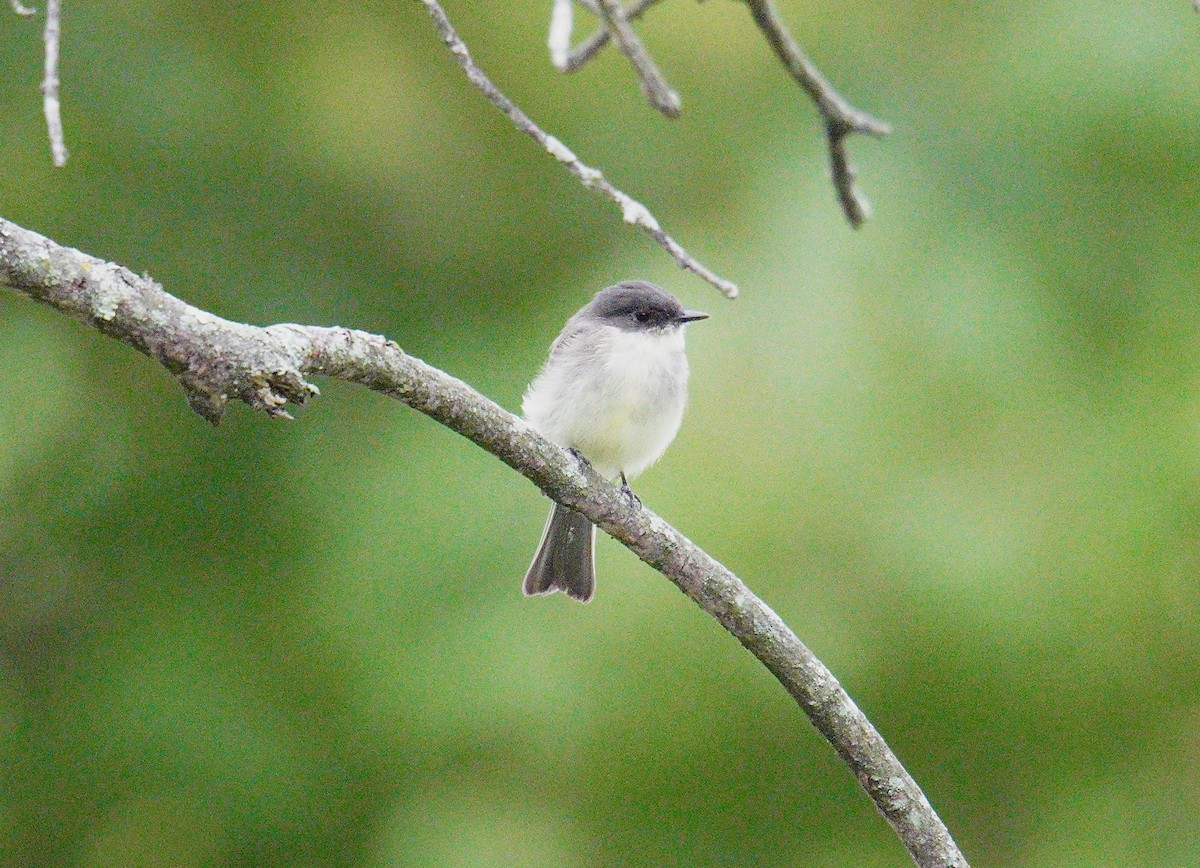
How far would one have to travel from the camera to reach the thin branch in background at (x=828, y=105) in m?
2.64

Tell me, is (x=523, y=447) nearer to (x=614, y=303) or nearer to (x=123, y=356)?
(x=614, y=303)

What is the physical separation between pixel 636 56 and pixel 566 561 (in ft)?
6.08

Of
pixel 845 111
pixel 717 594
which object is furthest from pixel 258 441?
pixel 717 594

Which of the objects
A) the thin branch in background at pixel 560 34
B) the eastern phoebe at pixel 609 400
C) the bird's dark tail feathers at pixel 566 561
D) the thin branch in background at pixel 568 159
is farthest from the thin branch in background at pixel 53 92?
the bird's dark tail feathers at pixel 566 561

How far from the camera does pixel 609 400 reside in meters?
3.71

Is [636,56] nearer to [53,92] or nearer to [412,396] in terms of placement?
[412,396]

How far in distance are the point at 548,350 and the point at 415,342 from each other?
26.2 inches

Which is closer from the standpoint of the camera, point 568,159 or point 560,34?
point 568,159

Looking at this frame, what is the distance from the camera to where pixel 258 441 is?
4918 millimetres

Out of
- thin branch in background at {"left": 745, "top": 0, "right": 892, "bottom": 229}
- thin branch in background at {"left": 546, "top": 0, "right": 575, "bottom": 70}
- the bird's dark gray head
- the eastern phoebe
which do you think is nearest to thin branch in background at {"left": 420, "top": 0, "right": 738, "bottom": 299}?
thin branch in background at {"left": 546, "top": 0, "right": 575, "bottom": 70}

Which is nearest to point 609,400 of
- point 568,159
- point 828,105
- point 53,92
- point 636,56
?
point 828,105

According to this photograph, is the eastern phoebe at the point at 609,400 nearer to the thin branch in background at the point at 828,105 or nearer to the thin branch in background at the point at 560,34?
the thin branch in background at the point at 828,105

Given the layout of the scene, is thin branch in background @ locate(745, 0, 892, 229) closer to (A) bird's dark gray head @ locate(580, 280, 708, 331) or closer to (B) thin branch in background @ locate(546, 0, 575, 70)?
(B) thin branch in background @ locate(546, 0, 575, 70)

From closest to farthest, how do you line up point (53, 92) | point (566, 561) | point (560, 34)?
1. point (53, 92)
2. point (560, 34)
3. point (566, 561)
